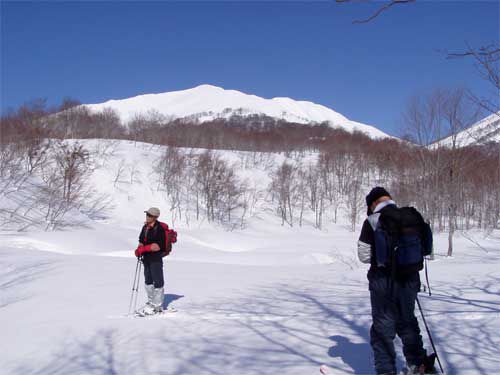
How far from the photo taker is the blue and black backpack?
3.79m

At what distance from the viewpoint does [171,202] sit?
50031 millimetres

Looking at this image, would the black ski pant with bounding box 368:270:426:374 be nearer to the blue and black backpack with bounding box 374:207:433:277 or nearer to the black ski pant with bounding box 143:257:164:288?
the blue and black backpack with bounding box 374:207:433:277

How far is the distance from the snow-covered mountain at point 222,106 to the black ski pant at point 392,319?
120990 mm

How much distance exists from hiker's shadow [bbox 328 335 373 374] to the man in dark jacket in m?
0.38

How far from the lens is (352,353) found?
462 cm

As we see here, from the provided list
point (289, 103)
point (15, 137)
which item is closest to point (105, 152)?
point (15, 137)

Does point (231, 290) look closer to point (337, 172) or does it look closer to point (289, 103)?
point (337, 172)

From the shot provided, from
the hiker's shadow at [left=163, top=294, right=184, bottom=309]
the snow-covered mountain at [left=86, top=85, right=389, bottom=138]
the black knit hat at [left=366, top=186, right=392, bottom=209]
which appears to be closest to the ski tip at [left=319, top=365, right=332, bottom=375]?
the black knit hat at [left=366, top=186, right=392, bottom=209]

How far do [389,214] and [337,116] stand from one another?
175448 millimetres

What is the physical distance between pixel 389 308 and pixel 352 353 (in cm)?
100

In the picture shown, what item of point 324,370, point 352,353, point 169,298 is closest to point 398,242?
point 324,370

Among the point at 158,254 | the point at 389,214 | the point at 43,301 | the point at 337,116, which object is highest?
the point at 337,116

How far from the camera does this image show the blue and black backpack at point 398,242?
3.79m

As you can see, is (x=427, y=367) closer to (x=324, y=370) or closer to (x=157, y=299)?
(x=324, y=370)
